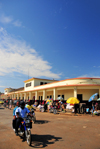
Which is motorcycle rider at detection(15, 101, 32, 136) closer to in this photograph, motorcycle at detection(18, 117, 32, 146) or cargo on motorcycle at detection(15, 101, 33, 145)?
cargo on motorcycle at detection(15, 101, 33, 145)

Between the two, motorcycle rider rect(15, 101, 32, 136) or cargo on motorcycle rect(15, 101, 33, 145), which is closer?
cargo on motorcycle rect(15, 101, 33, 145)

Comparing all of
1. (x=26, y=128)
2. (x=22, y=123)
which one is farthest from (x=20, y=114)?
(x=26, y=128)

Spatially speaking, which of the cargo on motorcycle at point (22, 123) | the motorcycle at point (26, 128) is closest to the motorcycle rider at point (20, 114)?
the cargo on motorcycle at point (22, 123)

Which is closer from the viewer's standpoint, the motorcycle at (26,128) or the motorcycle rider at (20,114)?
the motorcycle at (26,128)

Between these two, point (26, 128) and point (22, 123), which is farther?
point (22, 123)

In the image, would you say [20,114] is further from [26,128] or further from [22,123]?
[26,128]

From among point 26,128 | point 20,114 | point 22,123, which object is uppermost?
point 20,114

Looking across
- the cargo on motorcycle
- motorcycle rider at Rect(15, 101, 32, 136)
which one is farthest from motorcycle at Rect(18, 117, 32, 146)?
motorcycle rider at Rect(15, 101, 32, 136)

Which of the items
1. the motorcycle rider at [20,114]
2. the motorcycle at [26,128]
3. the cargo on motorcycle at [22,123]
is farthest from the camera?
the motorcycle rider at [20,114]

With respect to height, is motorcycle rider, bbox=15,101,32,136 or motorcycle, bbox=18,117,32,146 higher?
motorcycle rider, bbox=15,101,32,136

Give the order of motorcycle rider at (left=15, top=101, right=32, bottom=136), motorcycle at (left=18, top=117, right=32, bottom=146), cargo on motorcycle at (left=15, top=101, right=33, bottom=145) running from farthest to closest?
1. motorcycle rider at (left=15, top=101, right=32, bottom=136)
2. cargo on motorcycle at (left=15, top=101, right=33, bottom=145)
3. motorcycle at (left=18, top=117, right=32, bottom=146)

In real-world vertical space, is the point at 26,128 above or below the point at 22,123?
below

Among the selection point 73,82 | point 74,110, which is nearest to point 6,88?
point 73,82

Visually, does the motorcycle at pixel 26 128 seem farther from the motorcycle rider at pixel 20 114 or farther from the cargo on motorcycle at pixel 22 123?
the motorcycle rider at pixel 20 114
